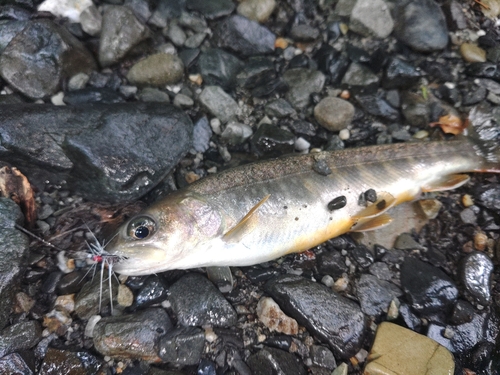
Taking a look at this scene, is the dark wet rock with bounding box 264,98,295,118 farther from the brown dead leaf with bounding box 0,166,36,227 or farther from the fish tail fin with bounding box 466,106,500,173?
the brown dead leaf with bounding box 0,166,36,227

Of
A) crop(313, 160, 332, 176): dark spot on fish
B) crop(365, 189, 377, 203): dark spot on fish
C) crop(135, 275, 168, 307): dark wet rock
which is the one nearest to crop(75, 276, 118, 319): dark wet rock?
crop(135, 275, 168, 307): dark wet rock

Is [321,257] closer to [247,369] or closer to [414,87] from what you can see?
[247,369]

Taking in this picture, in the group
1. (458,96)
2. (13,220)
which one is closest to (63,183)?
(13,220)

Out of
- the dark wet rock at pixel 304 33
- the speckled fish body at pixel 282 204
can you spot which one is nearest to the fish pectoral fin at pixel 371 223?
the speckled fish body at pixel 282 204

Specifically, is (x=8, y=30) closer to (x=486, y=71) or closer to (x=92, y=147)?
(x=92, y=147)

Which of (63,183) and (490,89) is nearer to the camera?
(63,183)

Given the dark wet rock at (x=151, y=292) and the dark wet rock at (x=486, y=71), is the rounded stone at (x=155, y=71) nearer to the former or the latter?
the dark wet rock at (x=151, y=292)
